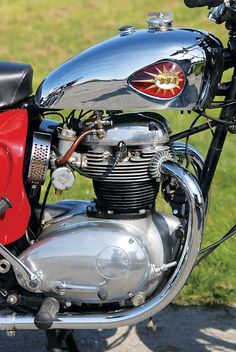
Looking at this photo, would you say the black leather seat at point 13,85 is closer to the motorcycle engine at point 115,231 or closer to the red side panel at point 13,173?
the red side panel at point 13,173

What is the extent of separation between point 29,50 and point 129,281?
912 cm

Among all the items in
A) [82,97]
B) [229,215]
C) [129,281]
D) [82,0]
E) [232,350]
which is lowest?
[82,0]

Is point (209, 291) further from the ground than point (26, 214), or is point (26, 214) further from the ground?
point (26, 214)

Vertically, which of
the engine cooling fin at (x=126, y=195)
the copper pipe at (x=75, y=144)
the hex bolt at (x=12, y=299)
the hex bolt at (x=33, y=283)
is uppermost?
the copper pipe at (x=75, y=144)

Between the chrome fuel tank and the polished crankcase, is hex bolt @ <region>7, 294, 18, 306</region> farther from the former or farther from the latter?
the chrome fuel tank

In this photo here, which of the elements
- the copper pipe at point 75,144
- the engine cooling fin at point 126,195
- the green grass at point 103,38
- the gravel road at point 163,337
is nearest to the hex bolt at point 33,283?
the engine cooling fin at point 126,195

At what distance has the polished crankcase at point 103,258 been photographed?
3.12m

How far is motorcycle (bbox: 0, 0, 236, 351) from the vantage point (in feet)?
9.81

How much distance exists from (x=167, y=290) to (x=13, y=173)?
2.53 feet

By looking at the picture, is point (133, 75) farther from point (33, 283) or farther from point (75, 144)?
point (33, 283)

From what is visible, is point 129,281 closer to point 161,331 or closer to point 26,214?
point 26,214

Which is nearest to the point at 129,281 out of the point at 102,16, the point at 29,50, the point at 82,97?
the point at 82,97

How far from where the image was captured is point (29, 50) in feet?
38.9

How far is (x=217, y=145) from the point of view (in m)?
3.27
